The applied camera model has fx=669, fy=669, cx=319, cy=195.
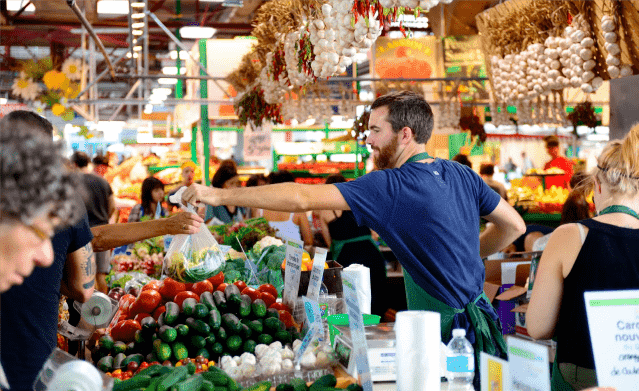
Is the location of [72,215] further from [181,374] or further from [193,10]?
[193,10]

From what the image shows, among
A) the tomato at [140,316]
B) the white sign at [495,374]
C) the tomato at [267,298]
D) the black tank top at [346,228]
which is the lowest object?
the black tank top at [346,228]

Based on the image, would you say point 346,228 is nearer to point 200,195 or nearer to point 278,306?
point 278,306

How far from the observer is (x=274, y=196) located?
250 cm

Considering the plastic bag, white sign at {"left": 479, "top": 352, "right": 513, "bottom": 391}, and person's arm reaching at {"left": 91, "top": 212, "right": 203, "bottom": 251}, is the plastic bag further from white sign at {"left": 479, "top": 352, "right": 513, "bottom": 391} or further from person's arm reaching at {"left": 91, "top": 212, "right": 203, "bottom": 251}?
white sign at {"left": 479, "top": 352, "right": 513, "bottom": 391}

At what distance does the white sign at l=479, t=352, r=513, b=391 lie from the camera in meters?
1.56

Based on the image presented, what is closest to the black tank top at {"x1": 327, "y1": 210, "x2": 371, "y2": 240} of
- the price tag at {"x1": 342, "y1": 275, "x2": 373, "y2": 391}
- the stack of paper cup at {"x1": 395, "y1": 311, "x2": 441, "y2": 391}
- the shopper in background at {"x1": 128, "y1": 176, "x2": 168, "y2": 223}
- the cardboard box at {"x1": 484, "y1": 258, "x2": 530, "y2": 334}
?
the cardboard box at {"x1": 484, "y1": 258, "x2": 530, "y2": 334}

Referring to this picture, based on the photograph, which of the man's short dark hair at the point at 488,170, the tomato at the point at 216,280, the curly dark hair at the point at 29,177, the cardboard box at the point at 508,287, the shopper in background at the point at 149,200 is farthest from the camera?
the man's short dark hair at the point at 488,170

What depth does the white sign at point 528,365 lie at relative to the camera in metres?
1.43

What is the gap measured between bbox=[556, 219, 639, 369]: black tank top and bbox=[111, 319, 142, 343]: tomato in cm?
167

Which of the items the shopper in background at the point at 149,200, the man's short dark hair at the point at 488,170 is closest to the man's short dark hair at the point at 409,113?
the shopper in background at the point at 149,200

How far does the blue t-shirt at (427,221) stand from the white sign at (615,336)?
948 mm

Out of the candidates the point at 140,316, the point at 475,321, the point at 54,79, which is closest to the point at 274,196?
the point at 140,316

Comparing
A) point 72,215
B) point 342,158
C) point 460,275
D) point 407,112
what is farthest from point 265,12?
point 342,158

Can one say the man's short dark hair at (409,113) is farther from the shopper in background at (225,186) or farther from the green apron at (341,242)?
the shopper in background at (225,186)
